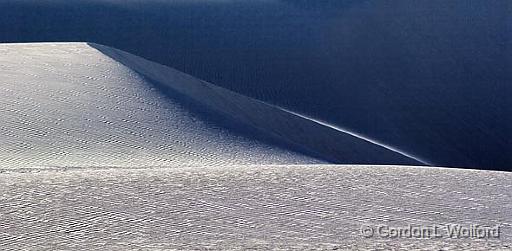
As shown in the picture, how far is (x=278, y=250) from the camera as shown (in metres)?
4.01

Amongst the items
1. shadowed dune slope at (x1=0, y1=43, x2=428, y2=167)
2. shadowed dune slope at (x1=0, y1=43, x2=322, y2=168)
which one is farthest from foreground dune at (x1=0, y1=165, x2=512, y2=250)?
shadowed dune slope at (x1=0, y1=43, x2=428, y2=167)

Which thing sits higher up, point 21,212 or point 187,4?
point 187,4

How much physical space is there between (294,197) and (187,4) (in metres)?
12.0

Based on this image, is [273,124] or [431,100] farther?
[431,100]

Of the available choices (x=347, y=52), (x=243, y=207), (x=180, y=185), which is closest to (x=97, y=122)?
(x=180, y=185)

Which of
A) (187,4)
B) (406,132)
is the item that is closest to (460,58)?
(406,132)

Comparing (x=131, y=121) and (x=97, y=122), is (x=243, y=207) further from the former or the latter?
(x=131, y=121)

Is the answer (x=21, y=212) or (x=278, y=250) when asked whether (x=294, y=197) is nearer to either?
(x=278, y=250)

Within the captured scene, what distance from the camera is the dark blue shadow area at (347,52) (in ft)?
46.8

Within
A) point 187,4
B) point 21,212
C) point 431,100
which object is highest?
point 187,4

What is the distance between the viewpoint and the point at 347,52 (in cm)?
1597

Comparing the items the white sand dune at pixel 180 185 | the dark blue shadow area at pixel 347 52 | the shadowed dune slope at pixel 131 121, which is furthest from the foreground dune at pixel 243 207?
the dark blue shadow area at pixel 347 52

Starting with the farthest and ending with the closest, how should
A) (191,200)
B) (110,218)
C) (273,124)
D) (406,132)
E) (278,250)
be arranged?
(406,132) < (273,124) < (191,200) < (110,218) < (278,250)

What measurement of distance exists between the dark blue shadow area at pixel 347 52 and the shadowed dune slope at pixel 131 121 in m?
2.68
